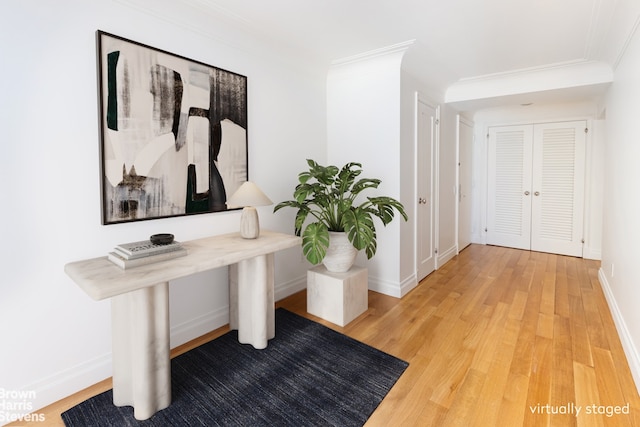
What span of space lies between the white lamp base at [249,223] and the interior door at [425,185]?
1989 millimetres

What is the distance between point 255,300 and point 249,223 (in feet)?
1.78

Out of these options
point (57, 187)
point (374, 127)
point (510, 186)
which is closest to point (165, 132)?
point (57, 187)

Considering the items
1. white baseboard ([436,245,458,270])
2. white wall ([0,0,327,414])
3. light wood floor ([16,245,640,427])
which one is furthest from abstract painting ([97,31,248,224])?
white baseboard ([436,245,458,270])

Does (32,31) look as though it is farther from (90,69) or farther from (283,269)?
(283,269)

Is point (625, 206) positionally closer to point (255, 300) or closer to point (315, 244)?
point (315, 244)

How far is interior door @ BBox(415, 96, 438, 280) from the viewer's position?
3.55 meters

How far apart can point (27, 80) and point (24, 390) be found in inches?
62.9

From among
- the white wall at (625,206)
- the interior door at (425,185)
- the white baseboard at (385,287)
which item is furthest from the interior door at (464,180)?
the white baseboard at (385,287)

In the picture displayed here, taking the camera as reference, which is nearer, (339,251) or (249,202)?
(249,202)

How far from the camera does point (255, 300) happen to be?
7.35 feet

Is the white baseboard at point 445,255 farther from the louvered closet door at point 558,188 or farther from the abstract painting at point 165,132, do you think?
the abstract painting at point 165,132

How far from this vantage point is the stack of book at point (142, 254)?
1.64 meters

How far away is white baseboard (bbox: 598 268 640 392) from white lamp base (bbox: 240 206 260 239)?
2492mm

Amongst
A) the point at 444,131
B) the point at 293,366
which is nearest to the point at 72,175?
the point at 293,366
